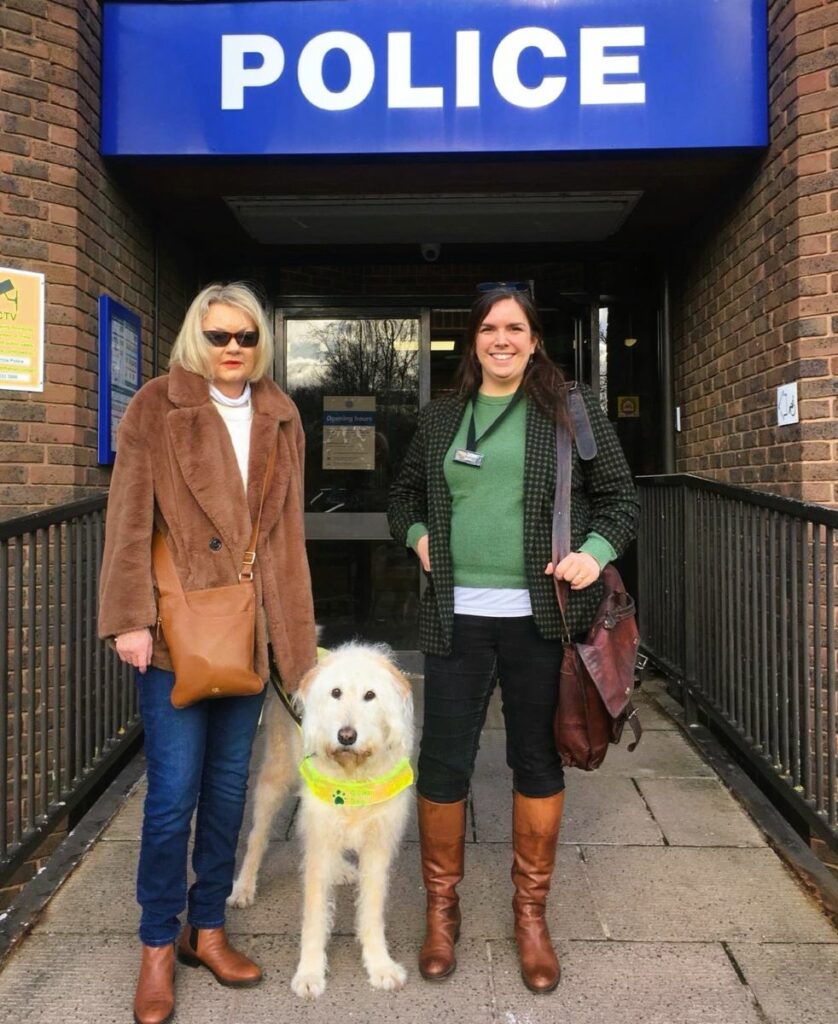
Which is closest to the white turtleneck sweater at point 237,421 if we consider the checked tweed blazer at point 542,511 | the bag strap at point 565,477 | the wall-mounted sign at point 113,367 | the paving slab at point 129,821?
the checked tweed blazer at point 542,511

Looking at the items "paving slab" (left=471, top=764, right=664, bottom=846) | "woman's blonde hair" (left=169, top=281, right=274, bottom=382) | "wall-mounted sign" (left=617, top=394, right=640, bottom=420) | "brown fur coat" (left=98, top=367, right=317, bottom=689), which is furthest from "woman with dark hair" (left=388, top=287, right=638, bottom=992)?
"wall-mounted sign" (left=617, top=394, right=640, bottom=420)

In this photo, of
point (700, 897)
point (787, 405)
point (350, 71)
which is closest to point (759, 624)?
point (787, 405)

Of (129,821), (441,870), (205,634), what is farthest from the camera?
(129,821)

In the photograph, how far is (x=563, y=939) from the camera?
2594 millimetres

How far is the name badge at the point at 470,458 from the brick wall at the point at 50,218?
89.0 inches

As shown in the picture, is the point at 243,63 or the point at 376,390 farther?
the point at 376,390

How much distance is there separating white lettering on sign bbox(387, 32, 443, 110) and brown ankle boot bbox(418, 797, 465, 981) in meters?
3.38

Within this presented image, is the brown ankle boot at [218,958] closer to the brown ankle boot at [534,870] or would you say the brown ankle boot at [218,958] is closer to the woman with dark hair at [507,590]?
the woman with dark hair at [507,590]

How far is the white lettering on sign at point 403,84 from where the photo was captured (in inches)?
157

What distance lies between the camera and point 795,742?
3.28m

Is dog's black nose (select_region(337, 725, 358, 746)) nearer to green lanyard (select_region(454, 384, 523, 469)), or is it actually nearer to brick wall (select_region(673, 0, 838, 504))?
green lanyard (select_region(454, 384, 523, 469))

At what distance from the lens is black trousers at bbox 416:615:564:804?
2.36 meters

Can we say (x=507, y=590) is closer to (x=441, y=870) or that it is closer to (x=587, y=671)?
(x=587, y=671)

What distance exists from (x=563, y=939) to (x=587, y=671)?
101cm
